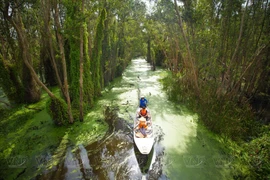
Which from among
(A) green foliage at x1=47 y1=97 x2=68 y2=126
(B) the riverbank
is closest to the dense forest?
(A) green foliage at x1=47 y1=97 x2=68 y2=126

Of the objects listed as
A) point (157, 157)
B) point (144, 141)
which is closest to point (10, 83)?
point (144, 141)

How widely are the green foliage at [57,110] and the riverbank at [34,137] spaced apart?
14.6 inches

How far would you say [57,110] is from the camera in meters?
7.27

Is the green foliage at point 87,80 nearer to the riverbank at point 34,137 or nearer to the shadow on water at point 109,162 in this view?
the riverbank at point 34,137

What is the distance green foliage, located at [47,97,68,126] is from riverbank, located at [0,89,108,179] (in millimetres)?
371

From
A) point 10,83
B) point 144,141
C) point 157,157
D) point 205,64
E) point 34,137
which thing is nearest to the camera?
point 157,157

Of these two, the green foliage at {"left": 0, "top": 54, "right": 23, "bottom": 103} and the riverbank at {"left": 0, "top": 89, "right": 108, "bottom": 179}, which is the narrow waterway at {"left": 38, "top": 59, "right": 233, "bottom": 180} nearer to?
the riverbank at {"left": 0, "top": 89, "right": 108, "bottom": 179}

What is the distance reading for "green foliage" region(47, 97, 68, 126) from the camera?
719 cm

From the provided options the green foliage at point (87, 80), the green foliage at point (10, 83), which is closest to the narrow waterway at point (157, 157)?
the green foliage at point (87, 80)

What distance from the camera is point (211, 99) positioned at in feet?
27.3

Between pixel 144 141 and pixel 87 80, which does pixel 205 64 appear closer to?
pixel 144 141

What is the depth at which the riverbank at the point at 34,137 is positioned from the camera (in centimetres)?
537

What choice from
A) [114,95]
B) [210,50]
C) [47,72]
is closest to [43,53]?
[47,72]

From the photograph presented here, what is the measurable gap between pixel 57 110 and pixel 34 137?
147 cm
